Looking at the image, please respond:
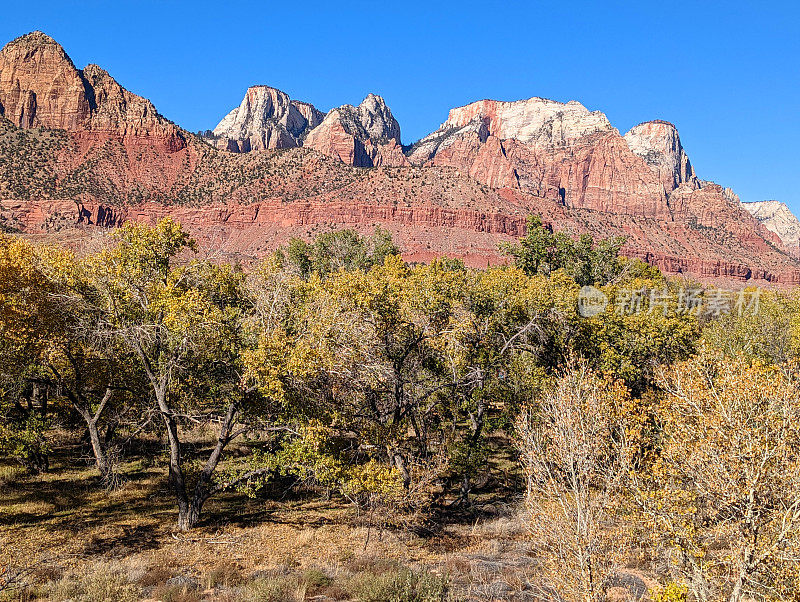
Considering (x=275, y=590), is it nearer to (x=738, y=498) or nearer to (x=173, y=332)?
(x=173, y=332)

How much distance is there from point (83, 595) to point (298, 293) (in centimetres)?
1130

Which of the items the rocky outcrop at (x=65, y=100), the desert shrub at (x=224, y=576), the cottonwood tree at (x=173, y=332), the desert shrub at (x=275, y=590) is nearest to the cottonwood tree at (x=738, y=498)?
the desert shrub at (x=275, y=590)

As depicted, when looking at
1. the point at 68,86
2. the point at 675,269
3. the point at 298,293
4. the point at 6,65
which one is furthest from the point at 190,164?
the point at 675,269

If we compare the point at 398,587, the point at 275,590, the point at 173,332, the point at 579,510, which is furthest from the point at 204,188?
the point at 579,510

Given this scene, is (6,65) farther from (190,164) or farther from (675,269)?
(675,269)

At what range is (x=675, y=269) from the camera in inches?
6875

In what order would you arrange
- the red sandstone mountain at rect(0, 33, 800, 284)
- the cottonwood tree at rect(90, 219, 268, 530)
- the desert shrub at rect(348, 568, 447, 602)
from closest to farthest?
the desert shrub at rect(348, 568, 447, 602), the cottonwood tree at rect(90, 219, 268, 530), the red sandstone mountain at rect(0, 33, 800, 284)

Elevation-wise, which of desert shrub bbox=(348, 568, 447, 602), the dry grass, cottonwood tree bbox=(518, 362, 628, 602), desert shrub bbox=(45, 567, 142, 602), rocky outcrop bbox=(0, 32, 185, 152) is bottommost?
the dry grass

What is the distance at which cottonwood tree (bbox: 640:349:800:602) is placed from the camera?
8.12 meters

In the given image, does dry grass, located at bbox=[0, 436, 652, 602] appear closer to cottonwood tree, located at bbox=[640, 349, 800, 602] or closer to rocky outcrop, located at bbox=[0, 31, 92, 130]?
cottonwood tree, located at bbox=[640, 349, 800, 602]

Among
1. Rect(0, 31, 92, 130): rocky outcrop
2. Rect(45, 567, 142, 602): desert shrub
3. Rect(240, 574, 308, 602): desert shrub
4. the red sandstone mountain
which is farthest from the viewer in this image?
Rect(0, 31, 92, 130): rocky outcrop

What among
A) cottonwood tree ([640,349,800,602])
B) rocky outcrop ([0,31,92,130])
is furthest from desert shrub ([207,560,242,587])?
rocky outcrop ([0,31,92,130])

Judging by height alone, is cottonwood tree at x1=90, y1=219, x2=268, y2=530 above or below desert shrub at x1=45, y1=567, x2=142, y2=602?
above

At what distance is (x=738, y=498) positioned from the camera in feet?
28.0
